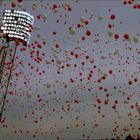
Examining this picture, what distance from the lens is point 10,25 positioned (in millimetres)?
43188

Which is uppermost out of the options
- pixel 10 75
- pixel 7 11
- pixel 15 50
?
pixel 7 11

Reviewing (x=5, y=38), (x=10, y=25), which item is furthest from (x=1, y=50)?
(x=10, y=25)

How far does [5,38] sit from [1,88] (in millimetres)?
6681

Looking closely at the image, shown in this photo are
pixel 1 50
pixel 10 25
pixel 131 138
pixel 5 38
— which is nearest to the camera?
pixel 1 50

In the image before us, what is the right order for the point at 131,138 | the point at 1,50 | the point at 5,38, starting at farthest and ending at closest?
the point at 131,138, the point at 5,38, the point at 1,50

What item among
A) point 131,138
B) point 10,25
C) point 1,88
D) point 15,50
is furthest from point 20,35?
point 131,138

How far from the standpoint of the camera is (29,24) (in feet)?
146

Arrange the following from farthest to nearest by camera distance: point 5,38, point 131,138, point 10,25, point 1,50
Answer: point 131,138 → point 10,25 → point 5,38 → point 1,50

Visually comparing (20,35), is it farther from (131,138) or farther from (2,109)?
(131,138)

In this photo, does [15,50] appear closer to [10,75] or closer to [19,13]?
[10,75]

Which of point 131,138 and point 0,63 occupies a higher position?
point 0,63

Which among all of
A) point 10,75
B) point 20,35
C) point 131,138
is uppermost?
point 20,35

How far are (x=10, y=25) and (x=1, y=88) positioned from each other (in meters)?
10.2

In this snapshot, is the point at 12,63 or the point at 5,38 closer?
the point at 12,63
